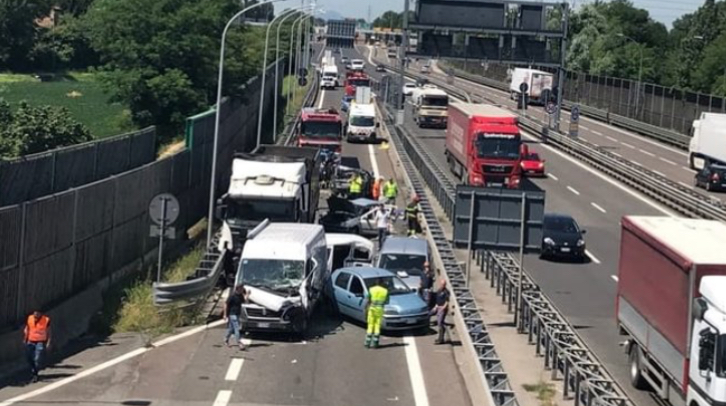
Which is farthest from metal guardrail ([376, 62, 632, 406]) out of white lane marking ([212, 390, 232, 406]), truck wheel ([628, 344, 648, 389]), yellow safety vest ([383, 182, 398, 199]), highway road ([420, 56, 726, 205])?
highway road ([420, 56, 726, 205])

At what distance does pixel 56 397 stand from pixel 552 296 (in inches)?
573

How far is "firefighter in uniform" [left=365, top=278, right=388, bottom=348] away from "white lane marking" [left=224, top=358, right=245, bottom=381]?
2765 mm

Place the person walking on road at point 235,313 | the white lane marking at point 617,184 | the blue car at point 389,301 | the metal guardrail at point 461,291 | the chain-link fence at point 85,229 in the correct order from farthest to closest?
the white lane marking at point 617,184, the blue car at point 389,301, the person walking on road at point 235,313, the chain-link fence at point 85,229, the metal guardrail at point 461,291

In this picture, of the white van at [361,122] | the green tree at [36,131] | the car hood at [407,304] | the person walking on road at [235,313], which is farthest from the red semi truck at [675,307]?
the white van at [361,122]

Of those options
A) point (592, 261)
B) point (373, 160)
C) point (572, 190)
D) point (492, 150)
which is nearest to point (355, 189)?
point (492, 150)

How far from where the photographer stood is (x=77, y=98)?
4080 inches

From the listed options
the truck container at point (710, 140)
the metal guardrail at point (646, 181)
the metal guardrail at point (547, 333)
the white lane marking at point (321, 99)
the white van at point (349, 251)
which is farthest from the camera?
the white lane marking at point (321, 99)

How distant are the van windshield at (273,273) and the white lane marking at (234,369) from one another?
265 centimetres

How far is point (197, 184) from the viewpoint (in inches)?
1619

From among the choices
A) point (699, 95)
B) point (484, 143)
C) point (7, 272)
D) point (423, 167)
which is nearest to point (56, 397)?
point (7, 272)

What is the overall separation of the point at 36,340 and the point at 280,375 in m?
4.34

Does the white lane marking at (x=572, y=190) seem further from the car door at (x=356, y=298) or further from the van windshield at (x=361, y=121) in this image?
the car door at (x=356, y=298)

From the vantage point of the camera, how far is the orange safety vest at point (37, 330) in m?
20.2

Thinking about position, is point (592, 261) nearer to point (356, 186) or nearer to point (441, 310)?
point (356, 186)
